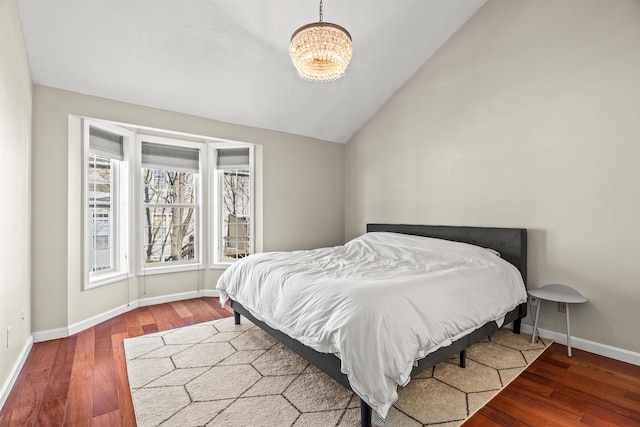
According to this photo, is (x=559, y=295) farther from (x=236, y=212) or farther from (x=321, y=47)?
(x=236, y=212)

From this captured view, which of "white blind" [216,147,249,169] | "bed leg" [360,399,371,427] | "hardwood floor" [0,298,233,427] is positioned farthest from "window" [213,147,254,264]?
"bed leg" [360,399,371,427]

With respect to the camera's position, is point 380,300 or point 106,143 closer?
point 380,300

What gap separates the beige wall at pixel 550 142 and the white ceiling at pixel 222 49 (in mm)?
566

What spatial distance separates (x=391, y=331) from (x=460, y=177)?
2.46 meters

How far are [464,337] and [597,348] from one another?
4.54ft

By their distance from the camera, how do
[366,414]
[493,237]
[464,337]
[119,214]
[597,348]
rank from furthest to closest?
1. [119,214]
2. [493,237]
3. [597,348]
4. [464,337]
5. [366,414]

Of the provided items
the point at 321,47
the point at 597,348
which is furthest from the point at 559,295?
the point at 321,47

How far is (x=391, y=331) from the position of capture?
163cm

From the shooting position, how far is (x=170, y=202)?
4.18 metres

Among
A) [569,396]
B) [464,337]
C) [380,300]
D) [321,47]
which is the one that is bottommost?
[569,396]

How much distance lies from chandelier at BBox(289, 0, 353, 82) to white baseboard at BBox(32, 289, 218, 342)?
3.22 meters

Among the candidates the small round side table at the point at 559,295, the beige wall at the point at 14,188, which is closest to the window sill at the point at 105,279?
the beige wall at the point at 14,188

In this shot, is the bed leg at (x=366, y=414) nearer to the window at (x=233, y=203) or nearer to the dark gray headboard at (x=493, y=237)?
the dark gray headboard at (x=493, y=237)

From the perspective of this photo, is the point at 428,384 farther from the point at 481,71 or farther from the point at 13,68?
the point at 13,68
